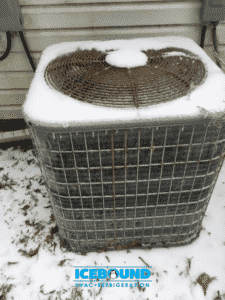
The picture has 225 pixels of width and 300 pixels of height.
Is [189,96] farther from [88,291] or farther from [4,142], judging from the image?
[4,142]

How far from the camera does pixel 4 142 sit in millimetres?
2363

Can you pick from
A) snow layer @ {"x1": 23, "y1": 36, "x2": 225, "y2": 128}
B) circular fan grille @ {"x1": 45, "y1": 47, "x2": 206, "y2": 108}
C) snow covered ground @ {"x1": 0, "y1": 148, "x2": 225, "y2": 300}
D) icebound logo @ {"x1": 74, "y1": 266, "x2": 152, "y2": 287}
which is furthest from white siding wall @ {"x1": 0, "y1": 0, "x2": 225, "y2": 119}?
icebound logo @ {"x1": 74, "y1": 266, "x2": 152, "y2": 287}

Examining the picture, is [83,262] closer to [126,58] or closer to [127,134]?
[127,134]

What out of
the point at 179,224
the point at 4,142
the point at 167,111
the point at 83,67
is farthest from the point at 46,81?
the point at 4,142

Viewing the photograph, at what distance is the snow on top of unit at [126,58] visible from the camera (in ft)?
4.02

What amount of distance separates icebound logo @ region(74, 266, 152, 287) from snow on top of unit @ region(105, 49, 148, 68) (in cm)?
124

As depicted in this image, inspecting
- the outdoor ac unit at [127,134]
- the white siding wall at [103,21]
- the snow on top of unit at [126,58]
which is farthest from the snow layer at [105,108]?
Result: the white siding wall at [103,21]

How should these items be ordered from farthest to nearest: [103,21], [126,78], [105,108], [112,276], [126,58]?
[103,21], [112,276], [126,58], [126,78], [105,108]

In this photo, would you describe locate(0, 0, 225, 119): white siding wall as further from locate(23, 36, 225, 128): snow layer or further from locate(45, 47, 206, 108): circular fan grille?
locate(23, 36, 225, 128): snow layer

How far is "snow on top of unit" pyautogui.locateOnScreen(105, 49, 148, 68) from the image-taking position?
1226 millimetres

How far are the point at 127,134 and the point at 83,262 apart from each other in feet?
3.25

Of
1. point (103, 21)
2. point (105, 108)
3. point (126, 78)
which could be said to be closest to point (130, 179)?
point (105, 108)

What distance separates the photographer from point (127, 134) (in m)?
1.00

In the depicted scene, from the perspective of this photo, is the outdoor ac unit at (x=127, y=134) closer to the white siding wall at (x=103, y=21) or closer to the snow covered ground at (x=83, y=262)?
the snow covered ground at (x=83, y=262)
